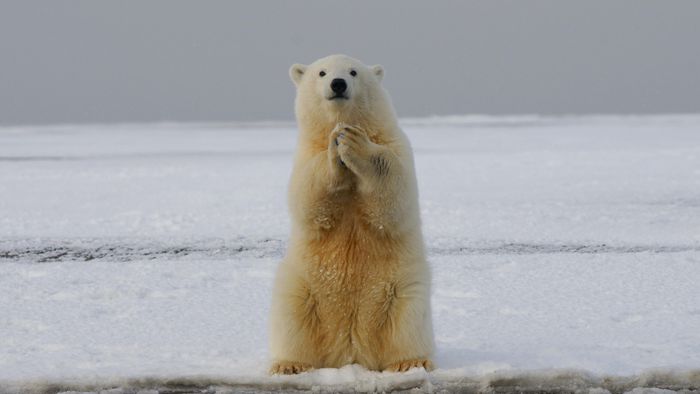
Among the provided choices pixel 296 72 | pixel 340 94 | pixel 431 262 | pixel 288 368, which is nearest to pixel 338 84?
pixel 340 94

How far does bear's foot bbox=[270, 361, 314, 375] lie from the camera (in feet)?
9.99

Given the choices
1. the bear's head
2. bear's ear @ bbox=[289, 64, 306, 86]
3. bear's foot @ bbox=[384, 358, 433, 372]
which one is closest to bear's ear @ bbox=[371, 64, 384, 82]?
the bear's head

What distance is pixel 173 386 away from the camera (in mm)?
3002

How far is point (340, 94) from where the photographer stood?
2986 millimetres

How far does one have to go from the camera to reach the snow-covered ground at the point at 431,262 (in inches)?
124

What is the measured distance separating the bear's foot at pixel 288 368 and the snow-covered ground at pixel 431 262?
0.17 ft

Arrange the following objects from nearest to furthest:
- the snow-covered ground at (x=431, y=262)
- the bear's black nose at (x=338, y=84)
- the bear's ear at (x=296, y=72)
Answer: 1. the bear's black nose at (x=338, y=84)
2. the snow-covered ground at (x=431, y=262)
3. the bear's ear at (x=296, y=72)

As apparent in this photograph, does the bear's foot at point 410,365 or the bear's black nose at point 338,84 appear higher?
the bear's black nose at point 338,84

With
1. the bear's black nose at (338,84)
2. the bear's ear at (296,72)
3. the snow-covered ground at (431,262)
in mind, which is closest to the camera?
the bear's black nose at (338,84)

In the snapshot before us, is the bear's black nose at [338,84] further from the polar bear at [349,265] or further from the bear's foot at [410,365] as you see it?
the bear's foot at [410,365]

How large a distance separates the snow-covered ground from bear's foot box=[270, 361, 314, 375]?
0.05 meters

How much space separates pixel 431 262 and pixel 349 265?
4.62 ft

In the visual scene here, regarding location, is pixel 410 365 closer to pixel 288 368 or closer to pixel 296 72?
pixel 288 368

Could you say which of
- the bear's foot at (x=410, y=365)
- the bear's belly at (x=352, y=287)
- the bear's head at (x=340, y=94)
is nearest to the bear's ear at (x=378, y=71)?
the bear's head at (x=340, y=94)
